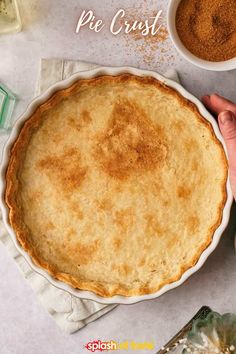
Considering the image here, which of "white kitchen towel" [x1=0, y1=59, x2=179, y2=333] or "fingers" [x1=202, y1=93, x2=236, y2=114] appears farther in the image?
"white kitchen towel" [x1=0, y1=59, x2=179, y2=333]

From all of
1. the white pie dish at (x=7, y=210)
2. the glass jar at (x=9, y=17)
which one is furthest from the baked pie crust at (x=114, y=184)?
the glass jar at (x=9, y=17)

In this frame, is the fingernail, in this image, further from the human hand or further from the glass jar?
the glass jar

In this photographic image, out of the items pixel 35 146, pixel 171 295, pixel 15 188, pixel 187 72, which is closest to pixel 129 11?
pixel 187 72

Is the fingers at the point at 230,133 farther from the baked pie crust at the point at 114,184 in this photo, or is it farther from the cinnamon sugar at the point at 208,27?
the cinnamon sugar at the point at 208,27

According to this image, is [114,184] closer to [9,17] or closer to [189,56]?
[189,56]

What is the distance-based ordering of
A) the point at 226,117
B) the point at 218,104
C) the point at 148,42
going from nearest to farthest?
the point at 226,117 < the point at 218,104 < the point at 148,42

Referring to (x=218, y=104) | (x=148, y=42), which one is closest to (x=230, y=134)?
(x=218, y=104)

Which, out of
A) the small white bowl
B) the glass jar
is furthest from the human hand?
the glass jar

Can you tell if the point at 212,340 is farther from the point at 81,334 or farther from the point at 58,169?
the point at 58,169
